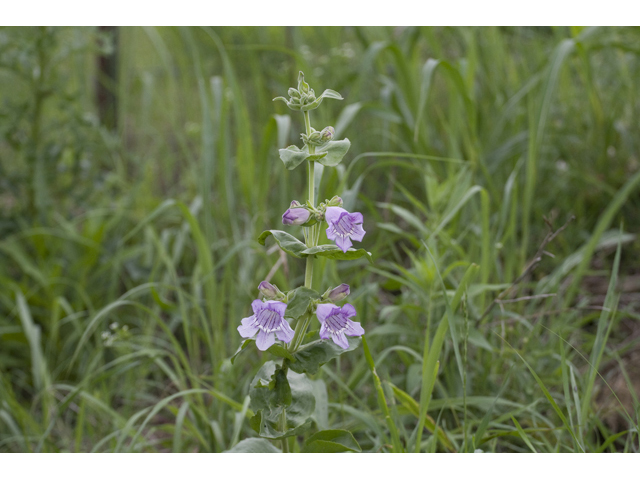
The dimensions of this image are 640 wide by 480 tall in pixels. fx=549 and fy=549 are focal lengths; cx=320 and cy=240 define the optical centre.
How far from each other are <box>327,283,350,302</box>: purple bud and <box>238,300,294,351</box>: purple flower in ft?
0.38

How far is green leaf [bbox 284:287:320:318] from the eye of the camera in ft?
2.72

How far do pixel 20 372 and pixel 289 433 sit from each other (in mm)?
1599

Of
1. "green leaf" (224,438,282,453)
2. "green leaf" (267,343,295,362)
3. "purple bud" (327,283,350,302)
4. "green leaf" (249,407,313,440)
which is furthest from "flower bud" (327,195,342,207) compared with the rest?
"green leaf" (224,438,282,453)

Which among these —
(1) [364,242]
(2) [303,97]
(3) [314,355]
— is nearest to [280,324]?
(3) [314,355]

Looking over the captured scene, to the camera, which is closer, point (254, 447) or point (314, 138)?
point (314, 138)

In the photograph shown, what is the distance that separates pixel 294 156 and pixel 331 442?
0.48 meters

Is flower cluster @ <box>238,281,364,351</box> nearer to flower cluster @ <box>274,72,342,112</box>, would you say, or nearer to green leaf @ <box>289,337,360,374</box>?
green leaf @ <box>289,337,360,374</box>

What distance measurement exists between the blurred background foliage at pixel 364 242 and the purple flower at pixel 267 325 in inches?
18.5

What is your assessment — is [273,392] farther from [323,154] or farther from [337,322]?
[323,154]

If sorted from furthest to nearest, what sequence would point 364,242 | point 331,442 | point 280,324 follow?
1. point 364,242
2. point 331,442
3. point 280,324

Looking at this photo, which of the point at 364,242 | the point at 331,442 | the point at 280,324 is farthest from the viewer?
the point at 364,242

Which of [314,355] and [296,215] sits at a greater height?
[296,215]

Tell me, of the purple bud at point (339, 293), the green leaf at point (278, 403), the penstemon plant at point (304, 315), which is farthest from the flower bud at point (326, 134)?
the green leaf at point (278, 403)

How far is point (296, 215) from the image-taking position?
84cm
